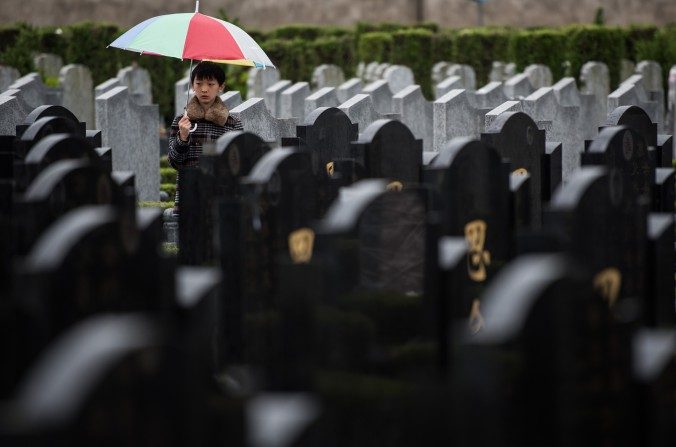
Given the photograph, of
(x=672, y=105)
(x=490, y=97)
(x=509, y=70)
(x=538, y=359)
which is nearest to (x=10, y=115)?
(x=490, y=97)

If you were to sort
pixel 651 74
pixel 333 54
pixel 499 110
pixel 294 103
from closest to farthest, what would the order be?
pixel 499 110 < pixel 294 103 < pixel 651 74 < pixel 333 54

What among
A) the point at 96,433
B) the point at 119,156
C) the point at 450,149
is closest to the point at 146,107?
the point at 119,156

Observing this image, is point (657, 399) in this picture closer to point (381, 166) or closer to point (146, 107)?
point (381, 166)

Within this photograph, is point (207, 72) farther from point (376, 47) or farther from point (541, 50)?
point (376, 47)

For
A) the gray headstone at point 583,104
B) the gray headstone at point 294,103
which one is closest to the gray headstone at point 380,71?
the gray headstone at point 294,103

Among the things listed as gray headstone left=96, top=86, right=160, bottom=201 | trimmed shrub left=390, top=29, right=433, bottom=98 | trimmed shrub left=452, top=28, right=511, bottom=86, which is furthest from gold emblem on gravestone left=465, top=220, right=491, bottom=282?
trimmed shrub left=452, top=28, right=511, bottom=86

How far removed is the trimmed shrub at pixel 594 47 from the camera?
19922 millimetres

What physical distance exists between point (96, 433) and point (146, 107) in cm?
923

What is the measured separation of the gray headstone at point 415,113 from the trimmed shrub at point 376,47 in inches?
385

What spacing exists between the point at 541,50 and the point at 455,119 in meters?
9.60

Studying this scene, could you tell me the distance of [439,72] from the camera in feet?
72.4

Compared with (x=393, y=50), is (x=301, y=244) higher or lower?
higher

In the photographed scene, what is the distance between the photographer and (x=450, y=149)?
5887 mm

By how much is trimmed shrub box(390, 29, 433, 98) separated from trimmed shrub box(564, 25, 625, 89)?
2.79 m
